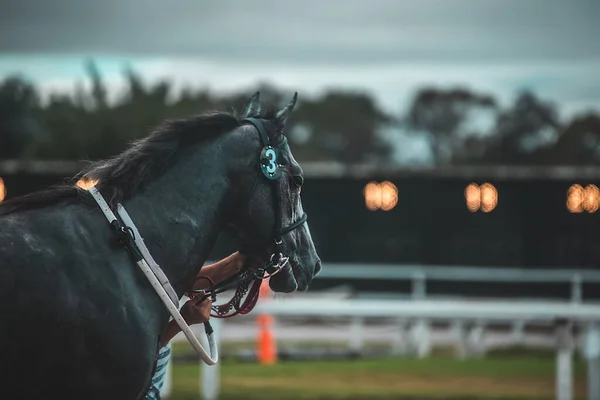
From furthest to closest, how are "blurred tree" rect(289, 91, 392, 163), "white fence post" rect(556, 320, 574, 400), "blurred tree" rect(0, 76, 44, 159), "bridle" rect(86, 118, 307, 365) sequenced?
"blurred tree" rect(289, 91, 392, 163)
"blurred tree" rect(0, 76, 44, 159)
"white fence post" rect(556, 320, 574, 400)
"bridle" rect(86, 118, 307, 365)

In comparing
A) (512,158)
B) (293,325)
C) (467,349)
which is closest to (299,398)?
(467,349)

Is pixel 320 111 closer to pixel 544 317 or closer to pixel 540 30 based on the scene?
pixel 540 30

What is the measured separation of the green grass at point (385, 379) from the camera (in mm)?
8359

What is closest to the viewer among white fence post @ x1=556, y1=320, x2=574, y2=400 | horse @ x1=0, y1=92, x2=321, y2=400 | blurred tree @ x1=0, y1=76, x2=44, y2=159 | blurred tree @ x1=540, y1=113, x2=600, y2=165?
horse @ x1=0, y1=92, x2=321, y2=400

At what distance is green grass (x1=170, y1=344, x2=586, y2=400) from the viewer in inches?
329

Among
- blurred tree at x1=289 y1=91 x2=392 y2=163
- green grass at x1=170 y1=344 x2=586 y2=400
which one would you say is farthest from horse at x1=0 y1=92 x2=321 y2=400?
blurred tree at x1=289 y1=91 x2=392 y2=163

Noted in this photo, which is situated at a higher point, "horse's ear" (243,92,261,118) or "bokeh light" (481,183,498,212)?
"horse's ear" (243,92,261,118)

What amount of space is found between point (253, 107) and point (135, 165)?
514 millimetres

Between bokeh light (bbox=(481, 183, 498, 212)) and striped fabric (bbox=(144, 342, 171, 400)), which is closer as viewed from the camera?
striped fabric (bbox=(144, 342, 171, 400))

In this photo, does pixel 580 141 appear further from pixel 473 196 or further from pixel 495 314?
pixel 495 314

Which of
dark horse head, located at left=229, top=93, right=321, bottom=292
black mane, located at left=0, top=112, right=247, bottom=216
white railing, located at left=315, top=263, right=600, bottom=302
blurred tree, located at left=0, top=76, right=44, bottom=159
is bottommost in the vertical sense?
white railing, located at left=315, top=263, right=600, bottom=302

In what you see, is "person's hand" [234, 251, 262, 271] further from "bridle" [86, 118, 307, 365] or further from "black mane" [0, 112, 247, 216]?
"black mane" [0, 112, 247, 216]

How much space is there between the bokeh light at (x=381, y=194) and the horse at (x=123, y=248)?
914 cm

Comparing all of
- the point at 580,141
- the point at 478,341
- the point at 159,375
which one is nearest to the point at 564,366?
the point at 478,341
